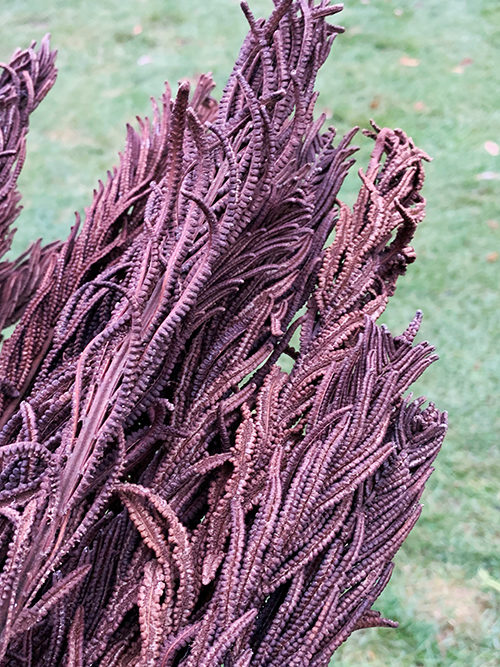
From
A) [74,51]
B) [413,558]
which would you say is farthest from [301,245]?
[74,51]

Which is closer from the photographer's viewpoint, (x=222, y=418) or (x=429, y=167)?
(x=222, y=418)

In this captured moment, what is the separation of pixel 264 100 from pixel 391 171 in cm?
19

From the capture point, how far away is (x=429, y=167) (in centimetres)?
182

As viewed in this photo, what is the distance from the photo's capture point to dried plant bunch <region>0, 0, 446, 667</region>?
1.32 feet

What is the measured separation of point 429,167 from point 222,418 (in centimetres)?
153

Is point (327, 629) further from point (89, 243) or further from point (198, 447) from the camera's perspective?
point (89, 243)

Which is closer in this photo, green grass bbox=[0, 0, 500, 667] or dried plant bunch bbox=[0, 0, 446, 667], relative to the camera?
dried plant bunch bbox=[0, 0, 446, 667]

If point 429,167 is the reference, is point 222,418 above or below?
below

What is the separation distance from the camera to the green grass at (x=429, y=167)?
43.7 inches

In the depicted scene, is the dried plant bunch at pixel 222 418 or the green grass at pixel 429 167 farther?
the green grass at pixel 429 167

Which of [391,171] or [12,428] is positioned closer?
[12,428]

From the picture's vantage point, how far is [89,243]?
0.60 m

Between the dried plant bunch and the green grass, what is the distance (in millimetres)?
706

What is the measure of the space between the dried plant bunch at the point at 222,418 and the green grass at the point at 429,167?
27.8 inches
